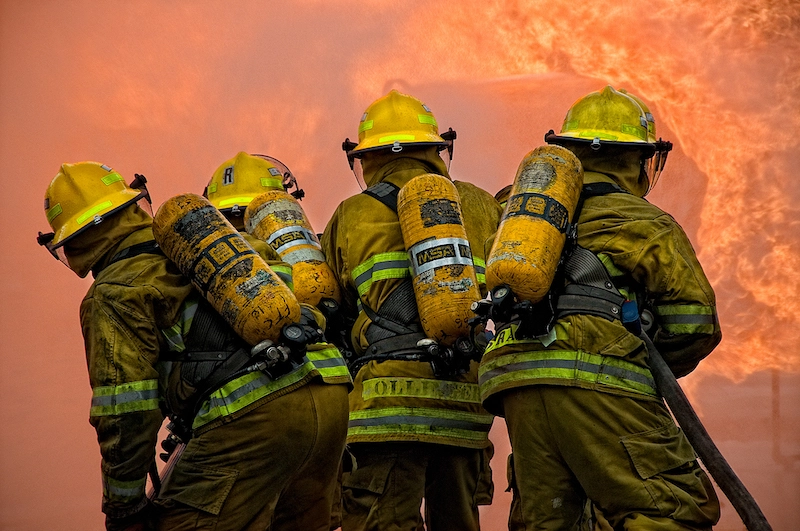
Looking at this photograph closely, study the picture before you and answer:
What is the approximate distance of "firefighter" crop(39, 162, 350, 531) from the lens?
400 centimetres

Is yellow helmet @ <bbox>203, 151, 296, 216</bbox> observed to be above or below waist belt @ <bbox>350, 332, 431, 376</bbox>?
above

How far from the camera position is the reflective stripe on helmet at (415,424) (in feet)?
16.1

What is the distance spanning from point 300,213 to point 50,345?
3806mm

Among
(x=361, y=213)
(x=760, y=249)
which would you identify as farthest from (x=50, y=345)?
(x=760, y=249)

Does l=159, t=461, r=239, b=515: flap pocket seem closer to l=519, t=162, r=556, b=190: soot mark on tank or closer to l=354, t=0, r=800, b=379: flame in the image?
l=519, t=162, r=556, b=190: soot mark on tank

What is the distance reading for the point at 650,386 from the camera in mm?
4160

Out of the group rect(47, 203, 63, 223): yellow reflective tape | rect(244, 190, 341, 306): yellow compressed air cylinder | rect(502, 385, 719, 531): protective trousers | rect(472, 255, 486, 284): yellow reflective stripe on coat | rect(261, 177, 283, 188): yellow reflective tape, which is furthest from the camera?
rect(261, 177, 283, 188): yellow reflective tape

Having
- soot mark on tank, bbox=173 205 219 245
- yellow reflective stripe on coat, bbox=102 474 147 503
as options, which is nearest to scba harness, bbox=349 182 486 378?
soot mark on tank, bbox=173 205 219 245

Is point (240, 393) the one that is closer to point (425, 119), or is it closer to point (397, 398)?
point (397, 398)

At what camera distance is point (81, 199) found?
14.8 ft

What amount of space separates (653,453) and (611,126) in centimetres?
154

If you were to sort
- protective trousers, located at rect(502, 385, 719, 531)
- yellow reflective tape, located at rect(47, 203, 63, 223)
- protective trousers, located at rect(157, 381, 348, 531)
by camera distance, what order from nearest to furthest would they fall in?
1. protective trousers, located at rect(502, 385, 719, 531)
2. protective trousers, located at rect(157, 381, 348, 531)
3. yellow reflective tape, located at rect(47, 203, 63, 223)

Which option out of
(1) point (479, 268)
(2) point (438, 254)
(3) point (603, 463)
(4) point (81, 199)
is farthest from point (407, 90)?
(3) point (603, 463)

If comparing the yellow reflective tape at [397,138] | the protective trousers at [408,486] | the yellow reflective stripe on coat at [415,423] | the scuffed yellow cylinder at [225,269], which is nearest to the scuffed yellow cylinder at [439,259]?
the yellow reflective stripe on coat at [415,423]
